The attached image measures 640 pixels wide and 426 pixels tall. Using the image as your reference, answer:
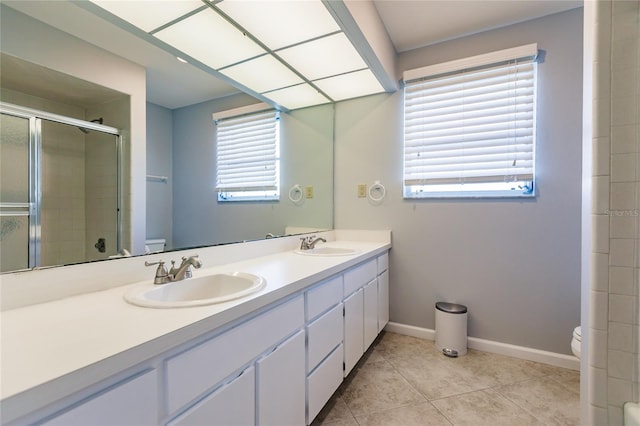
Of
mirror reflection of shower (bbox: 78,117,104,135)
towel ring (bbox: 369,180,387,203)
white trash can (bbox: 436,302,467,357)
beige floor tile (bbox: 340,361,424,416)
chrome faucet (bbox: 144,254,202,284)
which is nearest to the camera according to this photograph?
mirror reflection of shower (bbox: 78,117,104,135)

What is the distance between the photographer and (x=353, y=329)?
173 cm

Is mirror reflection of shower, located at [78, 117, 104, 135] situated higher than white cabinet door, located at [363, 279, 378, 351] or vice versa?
mirror reflection of shower, located at [78, 117, 104, 135]

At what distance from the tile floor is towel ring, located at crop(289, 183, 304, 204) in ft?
4.40

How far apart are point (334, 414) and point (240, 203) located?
1325 millimetres

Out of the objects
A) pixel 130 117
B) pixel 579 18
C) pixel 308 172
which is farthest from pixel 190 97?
pixel 579 18

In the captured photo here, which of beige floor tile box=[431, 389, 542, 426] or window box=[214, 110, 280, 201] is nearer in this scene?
beige floor tile box=[431, 389, 542, 426]

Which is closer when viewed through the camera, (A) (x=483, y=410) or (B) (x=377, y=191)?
(A) (x=483, y=410)

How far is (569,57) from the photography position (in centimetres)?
192

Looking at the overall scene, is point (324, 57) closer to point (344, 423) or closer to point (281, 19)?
point (281, 19)

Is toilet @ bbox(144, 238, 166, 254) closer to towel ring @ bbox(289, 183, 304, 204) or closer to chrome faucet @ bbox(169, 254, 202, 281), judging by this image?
chrome faucet @ bbox(169, 254, 202, 281)

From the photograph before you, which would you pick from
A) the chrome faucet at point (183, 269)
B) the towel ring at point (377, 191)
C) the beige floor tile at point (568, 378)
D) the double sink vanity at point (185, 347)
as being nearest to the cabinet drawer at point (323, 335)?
the double sink vanity at point (185, 347)

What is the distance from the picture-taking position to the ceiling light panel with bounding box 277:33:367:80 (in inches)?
68.6

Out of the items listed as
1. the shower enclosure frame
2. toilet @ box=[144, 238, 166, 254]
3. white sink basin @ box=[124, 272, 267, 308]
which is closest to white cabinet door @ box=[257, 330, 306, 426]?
white sink basin @ box=[124, 272, 267, 308]

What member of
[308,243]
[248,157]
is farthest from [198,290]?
[308,243]
